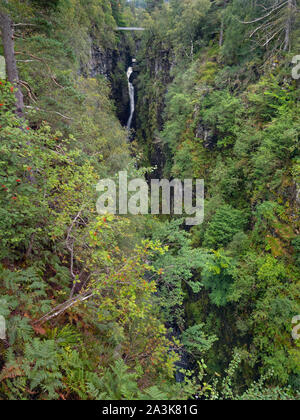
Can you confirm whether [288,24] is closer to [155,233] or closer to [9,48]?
[155,233]

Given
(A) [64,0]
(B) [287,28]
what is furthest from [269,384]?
(B) [287,28]

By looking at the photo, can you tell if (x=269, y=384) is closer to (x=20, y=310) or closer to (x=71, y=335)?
(x=71, y=335)

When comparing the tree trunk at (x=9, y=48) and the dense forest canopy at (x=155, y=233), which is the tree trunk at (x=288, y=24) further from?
the tree trunk at (x=9, y=48)

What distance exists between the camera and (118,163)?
12508 mm

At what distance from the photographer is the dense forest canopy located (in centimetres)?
403

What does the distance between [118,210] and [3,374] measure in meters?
7.27

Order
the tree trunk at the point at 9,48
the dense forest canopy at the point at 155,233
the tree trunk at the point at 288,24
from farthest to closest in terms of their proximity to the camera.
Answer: the tree trunk at the point at 288,24 < the tree trunk at the point at 9,48 < the dense forest canopy at the point at 155,233

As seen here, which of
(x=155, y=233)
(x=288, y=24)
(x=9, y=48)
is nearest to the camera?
(x=9, y=48)

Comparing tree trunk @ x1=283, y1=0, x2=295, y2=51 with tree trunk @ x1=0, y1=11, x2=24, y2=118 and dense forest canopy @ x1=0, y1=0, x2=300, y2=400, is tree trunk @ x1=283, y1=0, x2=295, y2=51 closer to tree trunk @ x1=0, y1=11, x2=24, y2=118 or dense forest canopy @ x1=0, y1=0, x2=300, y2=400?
dense forest canopy @ x1=0, y1=0, x2=300, y2=400

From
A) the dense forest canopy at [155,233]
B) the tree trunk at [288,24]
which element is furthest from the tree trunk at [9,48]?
the tree trunk at [288,24]

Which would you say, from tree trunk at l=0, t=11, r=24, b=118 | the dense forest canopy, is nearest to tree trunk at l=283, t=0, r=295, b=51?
the dense forest canopy

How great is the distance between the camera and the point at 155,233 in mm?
14156

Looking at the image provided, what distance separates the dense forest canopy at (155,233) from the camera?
13.2 ft

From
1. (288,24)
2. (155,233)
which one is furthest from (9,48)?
(288,24)
